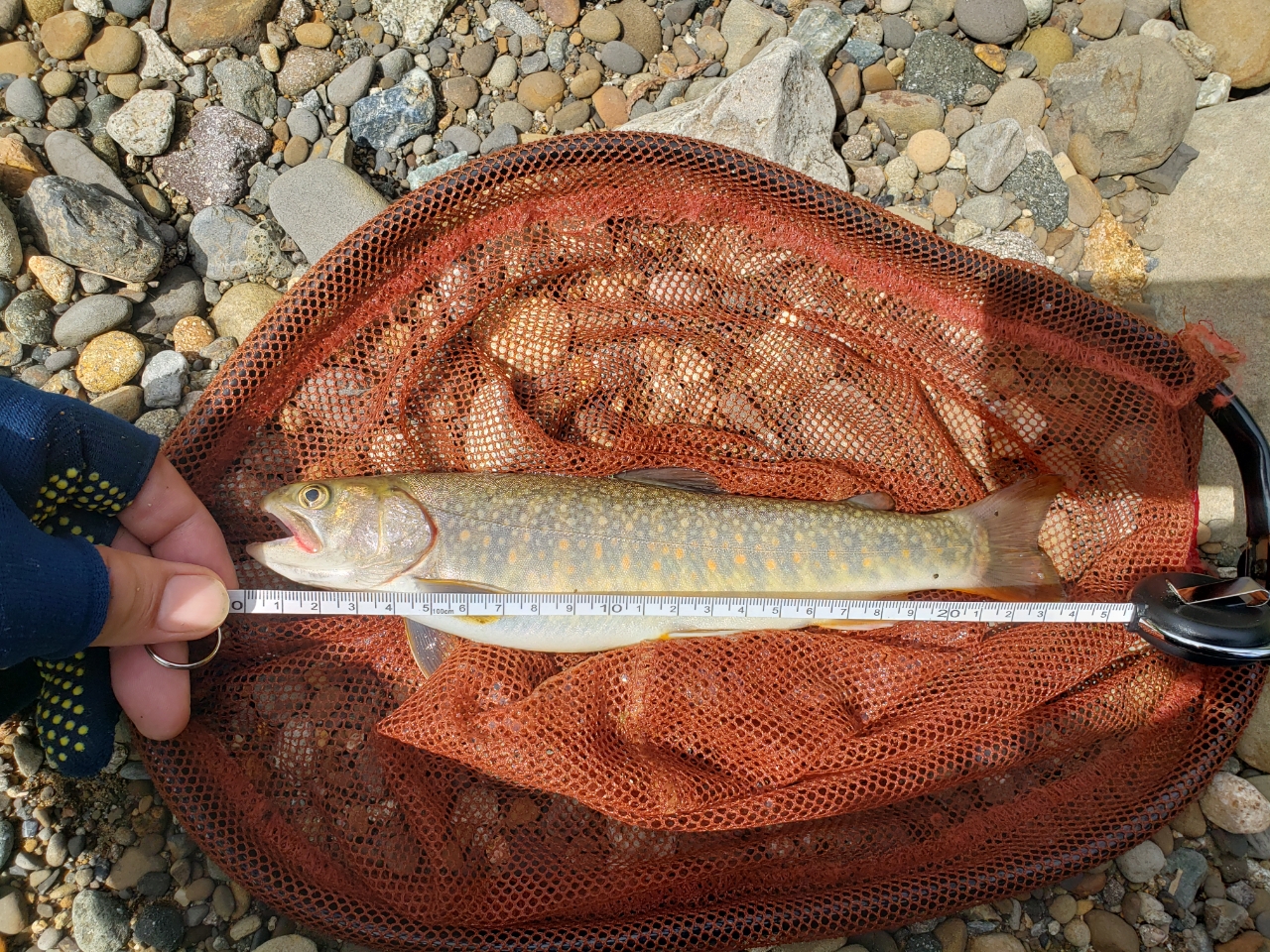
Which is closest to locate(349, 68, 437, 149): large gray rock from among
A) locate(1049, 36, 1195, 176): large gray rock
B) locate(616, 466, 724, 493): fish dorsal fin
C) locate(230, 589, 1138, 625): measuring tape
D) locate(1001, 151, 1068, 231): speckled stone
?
locate(616, 466, 724, 493): fish dorsal fin

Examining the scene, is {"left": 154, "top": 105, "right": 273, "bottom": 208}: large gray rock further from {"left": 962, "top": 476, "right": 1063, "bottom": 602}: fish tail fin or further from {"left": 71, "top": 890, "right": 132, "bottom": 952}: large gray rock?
{"left": 962, "top": 476, "right": 1063, "bottom": 602}: fish tail fin

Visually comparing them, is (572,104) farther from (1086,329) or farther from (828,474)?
(1086,329)

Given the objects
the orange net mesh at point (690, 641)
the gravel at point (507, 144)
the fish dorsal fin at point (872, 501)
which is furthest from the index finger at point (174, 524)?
the fish dorsal fin at point (872, 501)

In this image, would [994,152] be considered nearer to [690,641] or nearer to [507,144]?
[507,144]

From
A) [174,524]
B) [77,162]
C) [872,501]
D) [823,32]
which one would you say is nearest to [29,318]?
[77,162]

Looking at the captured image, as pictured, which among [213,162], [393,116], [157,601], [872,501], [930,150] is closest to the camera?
[157,601]

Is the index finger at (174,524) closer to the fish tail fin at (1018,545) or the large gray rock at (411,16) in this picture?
the large gray rock at (411,16)

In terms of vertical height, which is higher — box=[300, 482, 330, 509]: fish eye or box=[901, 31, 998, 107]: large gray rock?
box=[901, 31, 998, 107]: large gray rock
